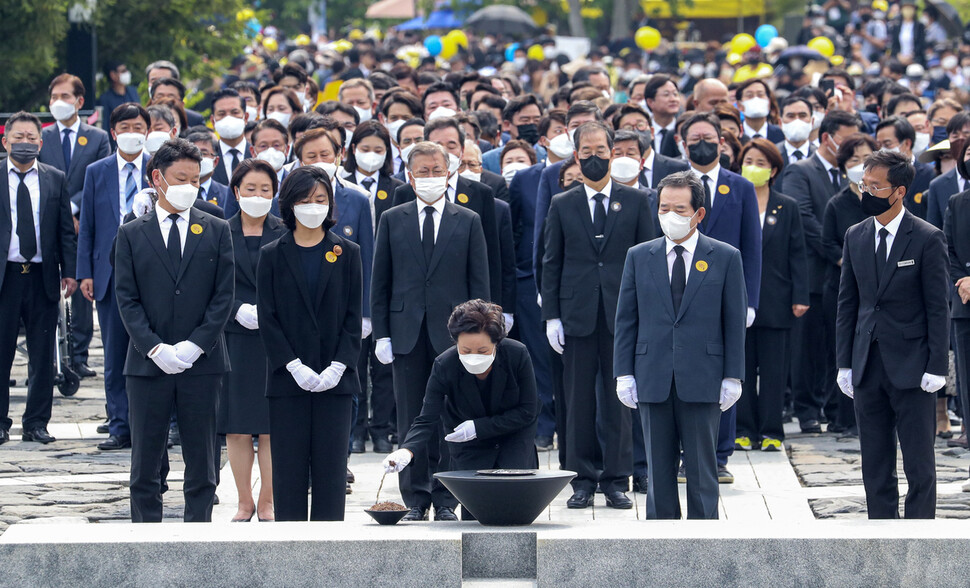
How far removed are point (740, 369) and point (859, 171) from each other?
11.9 ft

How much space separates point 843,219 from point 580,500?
355cm

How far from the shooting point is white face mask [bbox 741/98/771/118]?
13961 millimetres

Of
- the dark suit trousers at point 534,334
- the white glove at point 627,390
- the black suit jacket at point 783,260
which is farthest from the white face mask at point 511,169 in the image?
the white glove at point 627,390

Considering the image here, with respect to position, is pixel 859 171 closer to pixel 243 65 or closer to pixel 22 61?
pixel 22 61

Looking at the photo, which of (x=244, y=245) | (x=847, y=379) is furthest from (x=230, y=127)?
(x=847, y=379)

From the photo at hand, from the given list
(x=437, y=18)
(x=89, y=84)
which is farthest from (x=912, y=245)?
(x=437, y=18)

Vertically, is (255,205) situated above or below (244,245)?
above

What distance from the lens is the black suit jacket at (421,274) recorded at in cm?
964

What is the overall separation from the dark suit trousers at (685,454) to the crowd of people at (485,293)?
0.01 m

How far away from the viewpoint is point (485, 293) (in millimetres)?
9727

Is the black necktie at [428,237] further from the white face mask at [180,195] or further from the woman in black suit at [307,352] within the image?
the white face mask at [180,195]

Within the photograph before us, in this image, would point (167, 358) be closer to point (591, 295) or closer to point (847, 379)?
point (591, 295)

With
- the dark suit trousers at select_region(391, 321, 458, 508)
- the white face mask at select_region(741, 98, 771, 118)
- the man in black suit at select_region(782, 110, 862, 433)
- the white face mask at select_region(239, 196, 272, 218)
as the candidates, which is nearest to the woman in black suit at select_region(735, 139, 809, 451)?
the man in black suit at select_region(782, 110, 862, 433)

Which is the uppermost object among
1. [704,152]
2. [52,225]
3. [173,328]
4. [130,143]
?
[130,143]
